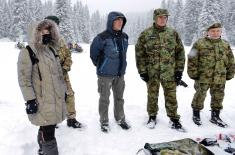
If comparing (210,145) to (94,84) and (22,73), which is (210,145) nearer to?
(22,73)

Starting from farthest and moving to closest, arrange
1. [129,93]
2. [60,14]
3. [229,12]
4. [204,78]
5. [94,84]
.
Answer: [229,12]
[60,14]
[94,84]
[129,93]
[204,78]

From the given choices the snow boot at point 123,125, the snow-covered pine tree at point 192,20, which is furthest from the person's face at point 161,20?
the snow-covered pine tree at point 192,20

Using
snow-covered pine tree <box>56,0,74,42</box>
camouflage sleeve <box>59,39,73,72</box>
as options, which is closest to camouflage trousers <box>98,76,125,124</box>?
camouflage sleeve <box>59,39,73,72</box>

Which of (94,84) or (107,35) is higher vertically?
(107,35)

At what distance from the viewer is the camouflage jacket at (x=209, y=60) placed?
7.70 meters

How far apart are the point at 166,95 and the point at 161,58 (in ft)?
2.76

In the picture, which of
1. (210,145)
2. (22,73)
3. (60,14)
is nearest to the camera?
(22,73)

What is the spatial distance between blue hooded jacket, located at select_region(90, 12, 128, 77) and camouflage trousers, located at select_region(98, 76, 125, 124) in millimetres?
156

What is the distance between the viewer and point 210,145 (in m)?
5.85

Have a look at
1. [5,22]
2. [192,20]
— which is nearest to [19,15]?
[5,22]

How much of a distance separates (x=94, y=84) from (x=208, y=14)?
110ft

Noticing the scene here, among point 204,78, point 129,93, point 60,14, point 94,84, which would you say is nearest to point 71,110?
point 204,78

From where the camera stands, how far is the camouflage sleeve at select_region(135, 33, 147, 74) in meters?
Result: 7.55

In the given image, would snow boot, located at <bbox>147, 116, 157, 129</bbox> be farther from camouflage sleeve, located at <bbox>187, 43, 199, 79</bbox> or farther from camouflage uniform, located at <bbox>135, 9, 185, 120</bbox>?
camouflage sleeve, located at <bbox>187, 43, 199, 79</bbox>
